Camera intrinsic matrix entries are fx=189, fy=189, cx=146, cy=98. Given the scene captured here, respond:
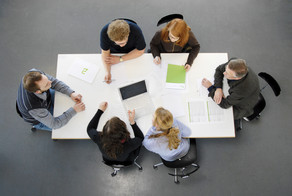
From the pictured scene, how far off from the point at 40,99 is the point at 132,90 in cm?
85

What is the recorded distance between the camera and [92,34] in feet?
9.29

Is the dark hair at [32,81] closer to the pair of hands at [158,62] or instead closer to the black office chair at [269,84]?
the pair of hands at [158,62]

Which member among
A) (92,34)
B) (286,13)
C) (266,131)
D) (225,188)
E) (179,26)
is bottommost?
(225,188)

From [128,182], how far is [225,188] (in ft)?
3.85

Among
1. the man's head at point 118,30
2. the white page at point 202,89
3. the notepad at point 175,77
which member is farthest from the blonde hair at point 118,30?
the white page at point 202,89

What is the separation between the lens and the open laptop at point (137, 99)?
1782 mm

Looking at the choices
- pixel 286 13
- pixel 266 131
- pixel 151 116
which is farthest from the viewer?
pixel 286 13

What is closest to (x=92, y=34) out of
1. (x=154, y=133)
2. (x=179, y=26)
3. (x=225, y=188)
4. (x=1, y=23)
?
(x=1, y=23)

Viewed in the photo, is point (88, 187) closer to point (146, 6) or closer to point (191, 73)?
point (191, 73)

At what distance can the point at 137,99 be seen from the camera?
70.6 inches

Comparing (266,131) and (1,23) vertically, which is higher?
(1,23)

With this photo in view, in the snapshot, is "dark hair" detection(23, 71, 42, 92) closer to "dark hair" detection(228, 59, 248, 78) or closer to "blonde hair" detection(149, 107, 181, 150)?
"blonde hair" detection(149, 107, 181, 150)

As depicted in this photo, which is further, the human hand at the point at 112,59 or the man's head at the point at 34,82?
the human hand at the point at 112,59

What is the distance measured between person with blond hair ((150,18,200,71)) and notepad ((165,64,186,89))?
0.23ft
